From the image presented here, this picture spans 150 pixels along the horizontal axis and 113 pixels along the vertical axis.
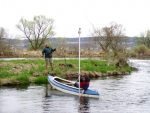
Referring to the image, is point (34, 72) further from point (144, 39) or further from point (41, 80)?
point (144, 39)

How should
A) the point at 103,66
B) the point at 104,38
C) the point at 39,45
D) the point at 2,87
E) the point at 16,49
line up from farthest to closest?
1. the point at 39,45
2. the point at 16,49
3. the point at 104,38
4. the point at 103,66
5. the point at 2,87

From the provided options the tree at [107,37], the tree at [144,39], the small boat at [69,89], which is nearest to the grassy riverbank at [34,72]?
the small boat at [69,89]

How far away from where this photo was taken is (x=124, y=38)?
5600 cm

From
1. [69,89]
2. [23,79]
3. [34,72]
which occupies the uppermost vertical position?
[34,72]

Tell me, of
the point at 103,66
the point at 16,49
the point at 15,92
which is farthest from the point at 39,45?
the point at 15,92

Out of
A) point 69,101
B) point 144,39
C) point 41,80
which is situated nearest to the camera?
point 69,101

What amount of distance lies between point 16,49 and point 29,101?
175 feet

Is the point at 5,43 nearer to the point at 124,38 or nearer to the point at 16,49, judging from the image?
the point at 16,49

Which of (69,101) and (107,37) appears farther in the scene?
(107,37)

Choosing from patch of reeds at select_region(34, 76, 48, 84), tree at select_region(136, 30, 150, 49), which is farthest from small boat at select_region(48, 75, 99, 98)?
tree at select_region(136, 30, 150, 49)

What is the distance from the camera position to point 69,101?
1722 centimetres

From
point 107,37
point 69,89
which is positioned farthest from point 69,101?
point 107,37

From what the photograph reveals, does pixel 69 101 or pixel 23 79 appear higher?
pixel 23 79

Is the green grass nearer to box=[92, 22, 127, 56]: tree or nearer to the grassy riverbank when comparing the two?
the grassy riverbank
